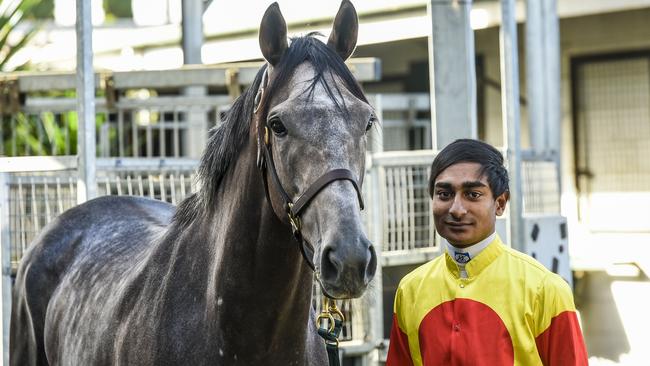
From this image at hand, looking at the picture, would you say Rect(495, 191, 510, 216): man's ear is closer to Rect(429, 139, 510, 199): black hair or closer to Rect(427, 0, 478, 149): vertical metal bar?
Rect(429, 139, 510, 199): black hair

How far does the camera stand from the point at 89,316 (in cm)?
422

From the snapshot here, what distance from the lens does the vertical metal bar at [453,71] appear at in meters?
5.92

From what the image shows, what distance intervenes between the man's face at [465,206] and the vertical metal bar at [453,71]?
10.3ft

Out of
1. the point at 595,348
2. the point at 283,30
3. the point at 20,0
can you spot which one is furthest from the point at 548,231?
the point at 20,0

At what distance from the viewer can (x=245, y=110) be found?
3.33 meters

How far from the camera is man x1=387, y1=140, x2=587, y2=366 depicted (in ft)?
8.74

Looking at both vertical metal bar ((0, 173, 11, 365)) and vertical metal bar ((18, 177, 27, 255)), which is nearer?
vertical metal bar ((0, 173, 11, 365))

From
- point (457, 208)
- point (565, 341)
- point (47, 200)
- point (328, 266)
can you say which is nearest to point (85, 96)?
point (47, 200)

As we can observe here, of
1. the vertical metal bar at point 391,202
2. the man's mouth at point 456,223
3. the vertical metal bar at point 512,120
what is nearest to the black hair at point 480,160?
the man's mouth at point 456,223

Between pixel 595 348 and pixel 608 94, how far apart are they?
157 inches

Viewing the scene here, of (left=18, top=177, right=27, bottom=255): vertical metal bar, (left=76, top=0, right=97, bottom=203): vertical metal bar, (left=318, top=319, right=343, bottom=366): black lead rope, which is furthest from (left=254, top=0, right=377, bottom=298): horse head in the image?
(left=18, top=177, right=27, bottom=255): vertical metal bar

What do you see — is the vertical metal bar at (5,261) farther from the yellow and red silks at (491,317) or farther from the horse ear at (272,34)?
the yellow and red silks at (491,317)

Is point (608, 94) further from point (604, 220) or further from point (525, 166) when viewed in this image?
point (525, 166)

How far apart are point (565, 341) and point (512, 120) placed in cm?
413
